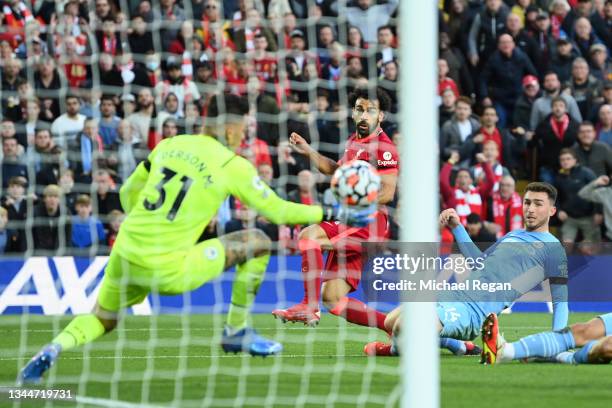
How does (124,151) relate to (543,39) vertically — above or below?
below

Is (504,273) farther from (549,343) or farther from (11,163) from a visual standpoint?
(11,163)

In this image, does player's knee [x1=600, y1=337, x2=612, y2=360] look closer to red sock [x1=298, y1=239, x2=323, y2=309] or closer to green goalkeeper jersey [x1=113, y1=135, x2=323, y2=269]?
green goalkeeper jersey [x1=113, y1=135, x2=323, y2=269]

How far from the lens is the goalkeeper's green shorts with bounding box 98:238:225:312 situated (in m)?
7.74

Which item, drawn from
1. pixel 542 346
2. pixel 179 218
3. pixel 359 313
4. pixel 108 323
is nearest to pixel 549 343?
pixel 542 346

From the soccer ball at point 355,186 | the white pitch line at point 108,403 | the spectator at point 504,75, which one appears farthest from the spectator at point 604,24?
the white pitch line at point 108,403

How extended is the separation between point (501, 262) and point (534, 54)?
7.81 meters

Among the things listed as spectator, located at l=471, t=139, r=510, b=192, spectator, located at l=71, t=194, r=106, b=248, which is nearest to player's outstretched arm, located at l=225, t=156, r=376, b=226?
spectator, located at l=71, t=194, r=106, b=248

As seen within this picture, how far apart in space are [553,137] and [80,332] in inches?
364

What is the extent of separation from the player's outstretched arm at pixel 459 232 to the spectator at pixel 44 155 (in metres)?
5.12

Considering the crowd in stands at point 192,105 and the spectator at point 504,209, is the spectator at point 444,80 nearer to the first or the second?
the crowd in stands at point 192,105

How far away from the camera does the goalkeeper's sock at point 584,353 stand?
8.36 m

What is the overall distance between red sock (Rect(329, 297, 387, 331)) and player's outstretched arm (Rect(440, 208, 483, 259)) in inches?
32.1

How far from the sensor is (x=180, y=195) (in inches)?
302

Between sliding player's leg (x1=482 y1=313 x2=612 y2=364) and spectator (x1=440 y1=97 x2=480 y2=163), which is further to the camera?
spectator (x1=440 y1=97 x2=480 y2=163)
